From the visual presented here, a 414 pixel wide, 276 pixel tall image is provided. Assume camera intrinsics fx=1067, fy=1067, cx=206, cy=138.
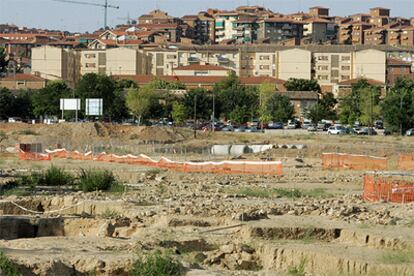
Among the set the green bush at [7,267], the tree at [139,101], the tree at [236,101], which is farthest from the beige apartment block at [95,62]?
the green bush at [7,267]

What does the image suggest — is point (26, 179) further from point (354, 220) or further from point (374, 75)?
point (374, 75)

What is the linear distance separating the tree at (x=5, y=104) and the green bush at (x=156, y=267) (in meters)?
97.4

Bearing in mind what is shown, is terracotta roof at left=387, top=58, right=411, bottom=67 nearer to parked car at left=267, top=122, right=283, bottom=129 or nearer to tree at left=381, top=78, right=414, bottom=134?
parked car at left=267, top=122, right=283, bottom=129

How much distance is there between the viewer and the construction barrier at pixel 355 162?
5669cm

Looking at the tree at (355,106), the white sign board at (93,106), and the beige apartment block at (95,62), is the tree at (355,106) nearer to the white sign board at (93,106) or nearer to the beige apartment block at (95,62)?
the white sign board at (93,106)

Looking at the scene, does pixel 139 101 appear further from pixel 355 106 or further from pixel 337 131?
pixel 337 131

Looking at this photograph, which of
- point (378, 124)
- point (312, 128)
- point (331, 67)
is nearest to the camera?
point (312, 128)

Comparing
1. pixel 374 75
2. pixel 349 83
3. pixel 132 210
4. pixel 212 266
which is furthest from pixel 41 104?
pixel 212 266

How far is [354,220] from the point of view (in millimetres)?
28406

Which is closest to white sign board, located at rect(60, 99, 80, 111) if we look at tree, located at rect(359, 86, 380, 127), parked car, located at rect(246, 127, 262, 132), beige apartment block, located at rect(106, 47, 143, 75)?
parked car, located at rect(246, 127, 262, 132)

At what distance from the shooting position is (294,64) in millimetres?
156750

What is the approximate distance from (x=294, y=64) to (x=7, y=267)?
140 metres

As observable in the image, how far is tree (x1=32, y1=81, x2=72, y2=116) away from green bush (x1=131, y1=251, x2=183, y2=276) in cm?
9158

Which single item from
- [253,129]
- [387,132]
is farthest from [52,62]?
[387,132]
